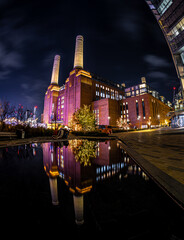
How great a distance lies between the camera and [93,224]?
1274 millimetres

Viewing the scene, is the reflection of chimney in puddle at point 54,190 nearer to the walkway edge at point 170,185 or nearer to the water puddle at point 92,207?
the water puddle at point 92,207

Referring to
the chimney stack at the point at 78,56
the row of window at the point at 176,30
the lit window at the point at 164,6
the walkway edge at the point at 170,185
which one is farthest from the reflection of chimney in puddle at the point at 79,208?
the chimney stack at the point at 78,56

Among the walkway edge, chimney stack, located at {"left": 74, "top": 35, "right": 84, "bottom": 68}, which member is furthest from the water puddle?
chimney stack, located at {"left": 74, "top": 35, "right": 84, "bottom": 68}

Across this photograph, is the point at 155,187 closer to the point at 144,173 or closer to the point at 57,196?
the point at 144,173

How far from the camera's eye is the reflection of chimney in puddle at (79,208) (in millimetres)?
1364

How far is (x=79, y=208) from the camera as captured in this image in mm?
1614

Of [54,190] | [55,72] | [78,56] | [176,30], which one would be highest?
[55,72]

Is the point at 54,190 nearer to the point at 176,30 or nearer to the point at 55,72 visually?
the point at 176,30

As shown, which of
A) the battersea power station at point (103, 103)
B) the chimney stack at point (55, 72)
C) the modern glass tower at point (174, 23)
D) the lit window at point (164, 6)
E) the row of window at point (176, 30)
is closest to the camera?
the modern glass tower at point (174, 23)

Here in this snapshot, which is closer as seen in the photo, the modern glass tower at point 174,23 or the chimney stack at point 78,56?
the modern glass tower at point 174,23

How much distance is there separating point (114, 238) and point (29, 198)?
1.51 m

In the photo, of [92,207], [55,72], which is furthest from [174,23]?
[55,72]

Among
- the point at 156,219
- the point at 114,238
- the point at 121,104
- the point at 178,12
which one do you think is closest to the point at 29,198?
the point at 114,238

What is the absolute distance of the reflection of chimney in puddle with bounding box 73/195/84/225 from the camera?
53.7 inches
